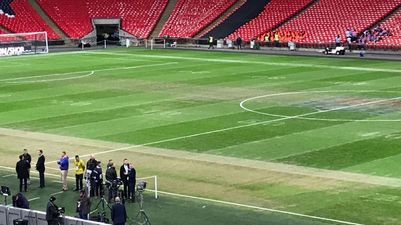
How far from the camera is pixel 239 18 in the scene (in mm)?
94938

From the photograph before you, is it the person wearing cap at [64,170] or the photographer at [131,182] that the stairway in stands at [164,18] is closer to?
the person wearing cap at [64,170]

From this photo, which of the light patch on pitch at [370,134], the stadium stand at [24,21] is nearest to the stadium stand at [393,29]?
the stadium stand at [24,21]

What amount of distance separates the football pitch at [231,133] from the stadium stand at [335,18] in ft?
49.5

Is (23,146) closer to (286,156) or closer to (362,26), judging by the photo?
(286,156)

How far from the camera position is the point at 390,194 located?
28125 millimetres

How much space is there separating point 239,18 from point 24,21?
2530 centimetres

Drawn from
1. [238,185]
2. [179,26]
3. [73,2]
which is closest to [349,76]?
[238,185]

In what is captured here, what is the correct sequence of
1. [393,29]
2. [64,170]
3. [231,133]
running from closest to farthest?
[64,170]
[231,133]
[393,29]

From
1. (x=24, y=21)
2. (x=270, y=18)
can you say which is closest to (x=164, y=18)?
(x=270, y=18)

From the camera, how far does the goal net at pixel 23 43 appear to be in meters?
87.4

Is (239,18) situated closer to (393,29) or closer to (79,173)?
(393,29)

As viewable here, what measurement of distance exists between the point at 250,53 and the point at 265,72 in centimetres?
1771

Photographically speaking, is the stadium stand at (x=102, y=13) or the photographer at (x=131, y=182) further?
the stadium stand at (x=102, y=13)

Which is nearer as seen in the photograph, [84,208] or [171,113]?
[84,208]
